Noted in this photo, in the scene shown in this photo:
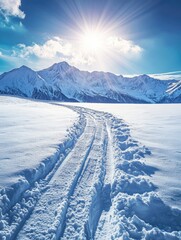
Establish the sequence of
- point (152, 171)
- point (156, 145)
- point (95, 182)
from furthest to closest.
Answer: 1. point (156, 145)
2. point (152, 171)
3. point (95, 182)

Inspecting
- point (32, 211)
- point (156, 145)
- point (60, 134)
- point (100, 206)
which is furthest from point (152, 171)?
point (60, 134)

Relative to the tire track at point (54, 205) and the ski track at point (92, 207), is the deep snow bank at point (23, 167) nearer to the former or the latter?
the ski track at point (92, 207)

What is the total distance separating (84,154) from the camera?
1012 centimetres

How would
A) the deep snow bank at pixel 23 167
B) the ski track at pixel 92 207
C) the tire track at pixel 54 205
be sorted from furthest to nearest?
the deep snow bank at pixel 23 167 → the ski track at pixel 92 207 → the tire track at pixel 54 205

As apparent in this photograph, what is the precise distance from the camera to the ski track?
506cm

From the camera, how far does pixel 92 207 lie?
6.11 metres

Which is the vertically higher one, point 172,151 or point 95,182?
point 172,151

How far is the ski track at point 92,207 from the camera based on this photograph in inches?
199

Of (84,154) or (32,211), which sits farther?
(84,154)

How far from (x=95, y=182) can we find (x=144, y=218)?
2116 mm

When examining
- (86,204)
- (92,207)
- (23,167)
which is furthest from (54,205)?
(23,167)

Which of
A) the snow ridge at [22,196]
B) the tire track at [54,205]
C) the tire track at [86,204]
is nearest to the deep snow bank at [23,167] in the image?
the snow ridge at [22,196]

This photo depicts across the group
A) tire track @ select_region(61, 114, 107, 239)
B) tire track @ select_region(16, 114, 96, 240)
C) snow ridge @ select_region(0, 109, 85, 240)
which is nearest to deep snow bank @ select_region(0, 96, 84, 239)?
snow ridge @ select_region(0, 109, 85, 240)

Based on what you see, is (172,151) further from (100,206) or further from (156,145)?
(100,206)
